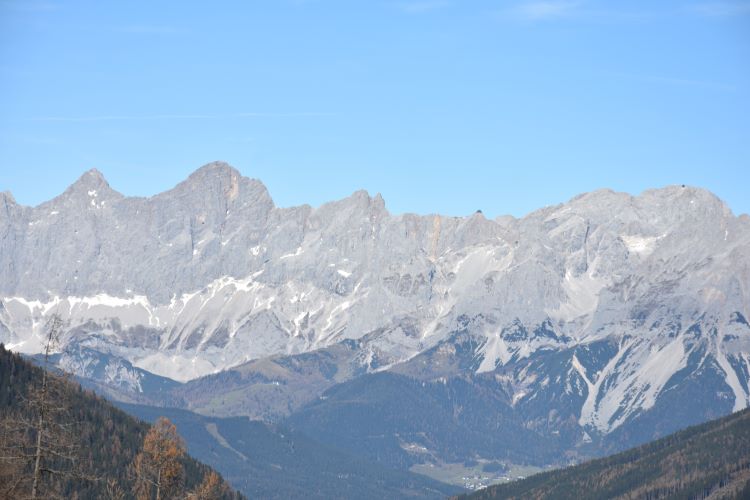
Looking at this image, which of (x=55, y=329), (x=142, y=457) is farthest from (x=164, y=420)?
(x=55, y=329)

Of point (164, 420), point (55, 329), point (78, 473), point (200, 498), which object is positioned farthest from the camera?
point (164, 420)

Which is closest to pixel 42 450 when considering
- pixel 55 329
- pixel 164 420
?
pixel 55 329

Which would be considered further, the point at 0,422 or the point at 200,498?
the point at 200,498

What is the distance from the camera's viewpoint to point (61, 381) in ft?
275

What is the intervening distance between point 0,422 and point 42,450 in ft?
9.37

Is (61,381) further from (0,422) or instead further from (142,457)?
(142,457)

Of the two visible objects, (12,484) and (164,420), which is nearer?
(12,484)

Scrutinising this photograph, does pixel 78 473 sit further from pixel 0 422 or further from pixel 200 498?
pixel 200 498

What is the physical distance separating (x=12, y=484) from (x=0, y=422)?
387 centimetres

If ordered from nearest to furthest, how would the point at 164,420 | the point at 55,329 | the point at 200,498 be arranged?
1. the point at 55,329
2. the point at 200,498
3. the point at 164,420

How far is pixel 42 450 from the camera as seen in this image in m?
82.8

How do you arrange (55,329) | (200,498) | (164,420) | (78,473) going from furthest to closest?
(164,420) → (200,498) → (55,329) → (78,473)

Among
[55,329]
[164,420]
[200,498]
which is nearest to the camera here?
[55,329]

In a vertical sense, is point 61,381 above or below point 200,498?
above
